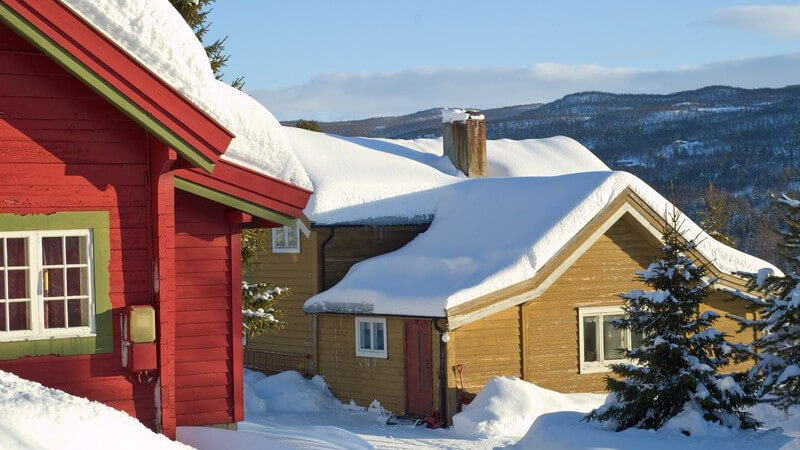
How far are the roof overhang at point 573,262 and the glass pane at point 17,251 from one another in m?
11.8

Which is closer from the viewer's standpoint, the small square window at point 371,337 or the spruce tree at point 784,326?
the spruce tree at point 784,326

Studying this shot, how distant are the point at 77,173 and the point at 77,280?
97 centimetres

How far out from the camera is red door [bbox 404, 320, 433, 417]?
22531 mm

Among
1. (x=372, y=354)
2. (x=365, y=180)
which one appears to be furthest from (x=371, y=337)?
(x=365, y=180)

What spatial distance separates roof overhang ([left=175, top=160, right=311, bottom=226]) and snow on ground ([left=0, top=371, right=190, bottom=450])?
3023 mm

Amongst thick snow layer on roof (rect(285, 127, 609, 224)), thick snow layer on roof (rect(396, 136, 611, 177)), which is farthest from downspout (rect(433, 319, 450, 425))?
thick snow layer on roof (rect(396, 136, 611, 177))

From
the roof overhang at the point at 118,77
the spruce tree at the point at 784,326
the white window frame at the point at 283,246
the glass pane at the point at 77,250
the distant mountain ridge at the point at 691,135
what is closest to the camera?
the roof overhang at the point at 118,77

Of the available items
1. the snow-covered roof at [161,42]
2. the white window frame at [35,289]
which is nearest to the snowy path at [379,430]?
the white window frame at [35,289]

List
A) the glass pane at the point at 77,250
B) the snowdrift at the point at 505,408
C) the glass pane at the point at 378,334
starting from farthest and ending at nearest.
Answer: the glass pane at the point at 378,334 → the snowdrift at the point at 505,408 → the glass pane at the point at 77,250

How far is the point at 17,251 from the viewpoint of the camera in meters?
10.6

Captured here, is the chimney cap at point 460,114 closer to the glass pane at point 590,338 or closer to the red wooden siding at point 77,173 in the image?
the glass pane at point 590,338

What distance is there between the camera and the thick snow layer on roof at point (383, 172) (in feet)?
88.4

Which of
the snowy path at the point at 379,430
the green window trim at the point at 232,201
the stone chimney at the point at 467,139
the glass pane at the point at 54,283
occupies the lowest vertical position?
the snowy path at the point at 379,430

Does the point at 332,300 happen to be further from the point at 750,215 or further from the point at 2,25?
the point at 750,215
